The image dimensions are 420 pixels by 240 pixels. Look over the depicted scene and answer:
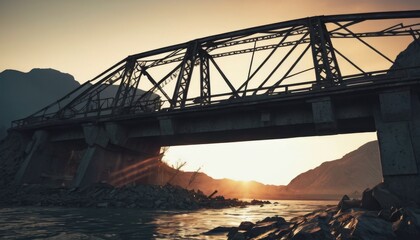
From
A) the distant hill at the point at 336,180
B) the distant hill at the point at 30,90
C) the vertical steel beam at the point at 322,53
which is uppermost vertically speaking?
the distant hill at the point at 30,90

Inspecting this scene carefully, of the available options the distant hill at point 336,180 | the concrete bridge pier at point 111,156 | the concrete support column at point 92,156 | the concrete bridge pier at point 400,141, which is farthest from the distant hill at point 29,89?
the concrete bridge pier at point 400,141

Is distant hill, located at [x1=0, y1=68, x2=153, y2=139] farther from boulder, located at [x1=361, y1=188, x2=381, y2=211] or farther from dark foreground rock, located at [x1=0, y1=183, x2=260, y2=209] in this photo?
boulder, located at [x1=361, y1=188, x2=381, y2=211]

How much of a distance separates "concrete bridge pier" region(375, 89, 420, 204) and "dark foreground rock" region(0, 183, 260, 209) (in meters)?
12.0

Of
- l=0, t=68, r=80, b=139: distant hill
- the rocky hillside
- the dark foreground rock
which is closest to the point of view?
the dark foreground rock

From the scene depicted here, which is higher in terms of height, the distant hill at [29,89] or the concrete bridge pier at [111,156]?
the distant hill at [29,89]

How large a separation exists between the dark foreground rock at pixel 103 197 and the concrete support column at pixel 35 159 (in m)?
3.19

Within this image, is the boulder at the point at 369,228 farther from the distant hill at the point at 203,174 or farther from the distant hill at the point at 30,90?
the distant hill at the point at 30,90

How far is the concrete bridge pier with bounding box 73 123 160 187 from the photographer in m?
22.7

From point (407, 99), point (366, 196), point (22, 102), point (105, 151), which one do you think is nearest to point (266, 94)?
point (407, 99)

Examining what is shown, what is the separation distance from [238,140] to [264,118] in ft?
15.7

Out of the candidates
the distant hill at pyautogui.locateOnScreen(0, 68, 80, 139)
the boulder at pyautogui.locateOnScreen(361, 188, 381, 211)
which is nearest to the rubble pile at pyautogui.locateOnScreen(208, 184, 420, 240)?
the boulder at pyautogui.locateOnScreen(361, 188, 381, 211)

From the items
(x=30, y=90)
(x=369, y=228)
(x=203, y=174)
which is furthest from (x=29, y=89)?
(x=369, y=228)

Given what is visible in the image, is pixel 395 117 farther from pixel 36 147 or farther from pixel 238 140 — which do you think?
pixel 36 147

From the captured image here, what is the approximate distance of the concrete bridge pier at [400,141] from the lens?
503 inches
